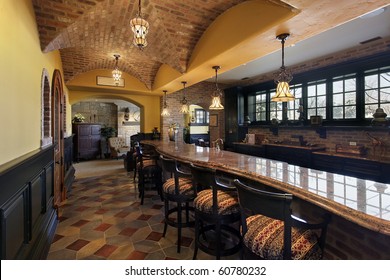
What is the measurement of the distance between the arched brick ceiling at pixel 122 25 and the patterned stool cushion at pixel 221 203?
8.09 ft

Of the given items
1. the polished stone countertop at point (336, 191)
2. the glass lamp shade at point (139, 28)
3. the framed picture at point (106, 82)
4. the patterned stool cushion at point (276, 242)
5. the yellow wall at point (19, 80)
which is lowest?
the patterned stool cushion at point (276, 242)

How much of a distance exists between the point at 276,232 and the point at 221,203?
0.57m

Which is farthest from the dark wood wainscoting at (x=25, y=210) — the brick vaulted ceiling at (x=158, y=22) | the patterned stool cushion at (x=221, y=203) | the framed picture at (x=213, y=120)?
the framed picture at (x=213, y=120)

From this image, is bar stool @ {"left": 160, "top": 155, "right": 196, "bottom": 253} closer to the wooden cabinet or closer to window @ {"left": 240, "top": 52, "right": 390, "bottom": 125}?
window @ {"left": 240, "top": 52, "right": 390, "bottom": 125}

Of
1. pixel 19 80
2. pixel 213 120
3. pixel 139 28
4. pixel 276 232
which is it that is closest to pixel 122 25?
pixel 139 28

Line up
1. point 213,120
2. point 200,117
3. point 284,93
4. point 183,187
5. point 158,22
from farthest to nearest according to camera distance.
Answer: point 200,117 < point 213,120 < point 158,22 < point 284,93 < point 183,187

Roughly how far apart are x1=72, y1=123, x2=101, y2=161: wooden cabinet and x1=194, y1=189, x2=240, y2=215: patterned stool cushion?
816 cm

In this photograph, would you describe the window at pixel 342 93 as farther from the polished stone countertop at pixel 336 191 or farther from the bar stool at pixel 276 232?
the bar stool at pixel 276 232

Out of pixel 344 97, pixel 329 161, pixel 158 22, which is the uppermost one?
pixel 158 22

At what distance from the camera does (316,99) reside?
15.1ft

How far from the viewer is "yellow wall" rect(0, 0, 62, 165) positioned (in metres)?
1.40

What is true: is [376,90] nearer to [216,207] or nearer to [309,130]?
[309,130]

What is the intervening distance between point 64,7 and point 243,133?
540 centimetres

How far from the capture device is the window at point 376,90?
346 cm
